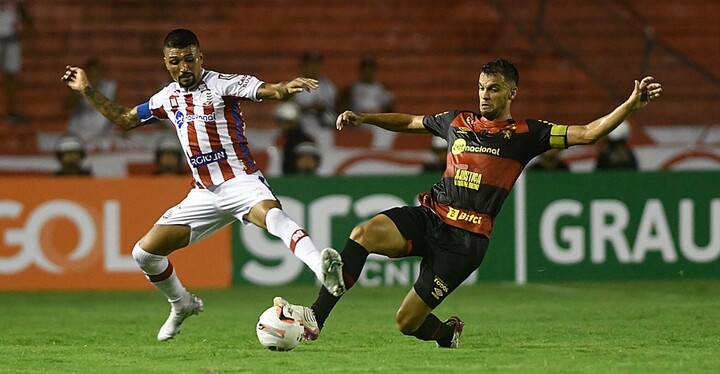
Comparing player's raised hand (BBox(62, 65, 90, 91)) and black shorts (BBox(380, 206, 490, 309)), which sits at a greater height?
player's raised hand (BBox(62, 65, 90, 91))

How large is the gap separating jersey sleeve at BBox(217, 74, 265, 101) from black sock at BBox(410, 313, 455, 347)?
1.89 meters

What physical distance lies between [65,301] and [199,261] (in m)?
1.69

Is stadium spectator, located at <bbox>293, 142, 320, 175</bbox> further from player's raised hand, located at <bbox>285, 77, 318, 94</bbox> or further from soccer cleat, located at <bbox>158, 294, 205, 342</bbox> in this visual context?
player's raised hand, located at <bbox>285, 77, 318, 94</bbox>

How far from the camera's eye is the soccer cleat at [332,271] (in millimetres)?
7668

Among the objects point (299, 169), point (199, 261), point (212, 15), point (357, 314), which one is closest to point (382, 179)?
point (299, 169)

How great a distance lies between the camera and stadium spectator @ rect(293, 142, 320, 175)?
51.0 feet

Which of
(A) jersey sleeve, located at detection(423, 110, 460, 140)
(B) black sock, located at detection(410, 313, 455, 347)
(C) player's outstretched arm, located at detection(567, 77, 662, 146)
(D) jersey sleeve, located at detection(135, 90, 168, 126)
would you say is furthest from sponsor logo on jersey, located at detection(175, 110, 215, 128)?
(C) player's outstretched arm, located at detection(567, 77, 662, 146)

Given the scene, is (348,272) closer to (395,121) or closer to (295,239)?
(295,239)

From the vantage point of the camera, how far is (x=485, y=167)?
8438 mm

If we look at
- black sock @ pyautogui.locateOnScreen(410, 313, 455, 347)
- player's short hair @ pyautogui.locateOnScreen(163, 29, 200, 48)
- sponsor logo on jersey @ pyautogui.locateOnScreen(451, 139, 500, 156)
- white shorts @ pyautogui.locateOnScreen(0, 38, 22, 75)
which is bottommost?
black sock @ pyautogui.locateOnScreen(410, 313, 455, 347)

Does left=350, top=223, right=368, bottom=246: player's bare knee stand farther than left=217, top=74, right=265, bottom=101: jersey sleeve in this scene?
No

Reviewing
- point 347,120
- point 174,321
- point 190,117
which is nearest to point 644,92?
point 347,120

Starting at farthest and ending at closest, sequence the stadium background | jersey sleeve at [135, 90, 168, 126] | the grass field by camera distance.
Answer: the stadium background, jersey sleeve at [135, 90, 168, 126], the grass field

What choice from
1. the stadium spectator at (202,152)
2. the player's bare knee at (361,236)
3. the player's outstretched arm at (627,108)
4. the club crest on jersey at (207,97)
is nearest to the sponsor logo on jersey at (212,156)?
the stadium spectator at (202,152)
